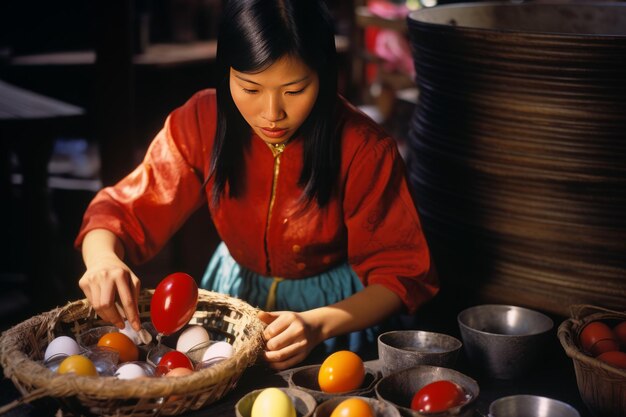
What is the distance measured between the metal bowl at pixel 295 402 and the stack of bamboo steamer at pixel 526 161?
35.8 inches

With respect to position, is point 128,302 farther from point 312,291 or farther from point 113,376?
point 312,291

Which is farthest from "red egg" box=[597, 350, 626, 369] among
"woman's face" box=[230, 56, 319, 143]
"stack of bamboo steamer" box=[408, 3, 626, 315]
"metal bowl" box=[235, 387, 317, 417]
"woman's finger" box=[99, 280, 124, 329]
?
"woman's finger" box=[99, 280, 124, 329]

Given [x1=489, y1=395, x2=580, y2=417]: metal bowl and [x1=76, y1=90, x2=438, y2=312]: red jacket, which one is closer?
[x1=489, y1=395, x2=580, y2=417]: metal bowl

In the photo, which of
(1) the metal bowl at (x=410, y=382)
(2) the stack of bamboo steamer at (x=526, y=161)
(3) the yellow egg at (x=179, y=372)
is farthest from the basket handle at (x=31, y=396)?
(2) the stack of bamboo steamer at (x=526, y=161)

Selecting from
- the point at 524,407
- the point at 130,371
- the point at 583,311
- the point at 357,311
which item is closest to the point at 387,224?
the point at 357,311

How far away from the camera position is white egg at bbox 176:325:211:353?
70.8 inches

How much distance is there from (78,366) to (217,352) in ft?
0.98

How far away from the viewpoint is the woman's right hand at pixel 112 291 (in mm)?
1771

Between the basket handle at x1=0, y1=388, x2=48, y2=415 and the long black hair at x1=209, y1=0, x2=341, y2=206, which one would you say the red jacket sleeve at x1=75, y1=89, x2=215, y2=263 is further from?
the basket handle at x1=0, y1=388, x2=48, y2=415

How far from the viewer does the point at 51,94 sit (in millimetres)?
4906

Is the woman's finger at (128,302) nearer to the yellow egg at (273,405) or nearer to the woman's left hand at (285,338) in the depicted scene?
the woman's left hand at (285,338)

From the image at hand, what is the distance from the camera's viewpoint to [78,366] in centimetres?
153

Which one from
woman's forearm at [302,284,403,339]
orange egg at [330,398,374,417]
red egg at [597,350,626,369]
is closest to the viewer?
orange egg at [330,398,374,417]

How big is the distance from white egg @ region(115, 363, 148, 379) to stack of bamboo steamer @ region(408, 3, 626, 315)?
1065 millimetres
